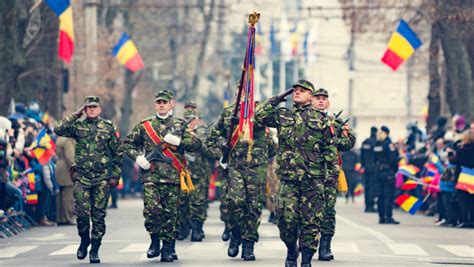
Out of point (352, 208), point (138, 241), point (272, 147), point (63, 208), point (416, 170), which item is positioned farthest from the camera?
point (352, 208)

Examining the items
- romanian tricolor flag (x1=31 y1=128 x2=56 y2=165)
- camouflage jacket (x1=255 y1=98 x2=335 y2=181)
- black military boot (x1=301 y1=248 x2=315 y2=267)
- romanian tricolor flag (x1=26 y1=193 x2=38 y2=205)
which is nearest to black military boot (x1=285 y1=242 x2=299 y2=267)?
black military boot (x1=301 y1=248 x2=315 y2=267)

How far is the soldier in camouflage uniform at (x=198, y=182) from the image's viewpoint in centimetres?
2391

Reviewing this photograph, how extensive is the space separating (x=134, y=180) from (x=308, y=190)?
31504 mm

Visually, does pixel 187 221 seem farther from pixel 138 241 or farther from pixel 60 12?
pixel 60 12

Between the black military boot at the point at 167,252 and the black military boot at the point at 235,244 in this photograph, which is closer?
the black military boot at the point at 167,252

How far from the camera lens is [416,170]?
33.1m

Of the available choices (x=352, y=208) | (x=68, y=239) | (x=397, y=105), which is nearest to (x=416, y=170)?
(x=352, y=208)

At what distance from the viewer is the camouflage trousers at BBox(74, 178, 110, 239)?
760 inches

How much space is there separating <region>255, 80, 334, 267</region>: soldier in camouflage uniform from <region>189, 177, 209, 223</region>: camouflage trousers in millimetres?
6657

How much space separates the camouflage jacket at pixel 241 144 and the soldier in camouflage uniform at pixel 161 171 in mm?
600

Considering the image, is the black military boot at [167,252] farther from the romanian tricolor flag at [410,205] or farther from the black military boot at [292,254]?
the romanian tricolor flag at [410,205]

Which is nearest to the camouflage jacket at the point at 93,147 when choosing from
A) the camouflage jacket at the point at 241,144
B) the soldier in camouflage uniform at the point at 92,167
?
the soldier in camouflage uniform at the point at 92,167

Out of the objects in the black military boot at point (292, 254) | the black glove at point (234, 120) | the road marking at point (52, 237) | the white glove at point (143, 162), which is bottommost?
the road marking at point (52, 237)

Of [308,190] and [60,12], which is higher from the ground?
[60,12]
